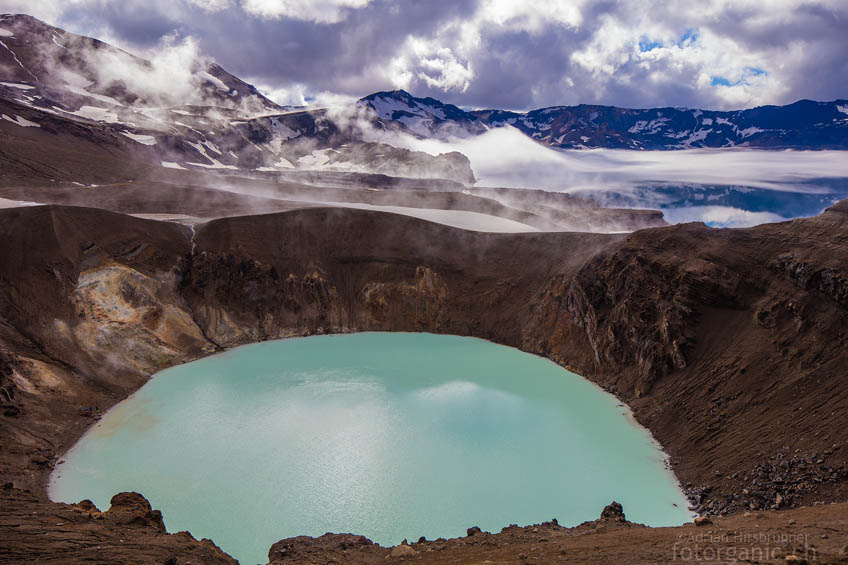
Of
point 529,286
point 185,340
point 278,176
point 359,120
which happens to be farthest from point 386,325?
point 359,120

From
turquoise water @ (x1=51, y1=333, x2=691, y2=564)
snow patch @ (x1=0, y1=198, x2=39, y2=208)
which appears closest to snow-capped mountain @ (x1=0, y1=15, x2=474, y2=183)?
snow patch @ (x1=0, y1=198, x2=39, y2=208)

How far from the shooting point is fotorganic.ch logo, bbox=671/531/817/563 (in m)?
9.16

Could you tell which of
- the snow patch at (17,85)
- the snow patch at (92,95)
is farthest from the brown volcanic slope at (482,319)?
the snow patch at (92,95)

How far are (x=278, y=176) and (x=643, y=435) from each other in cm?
11351

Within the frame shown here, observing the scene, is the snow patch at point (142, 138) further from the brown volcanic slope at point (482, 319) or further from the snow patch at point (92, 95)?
the brown volcanic slope at point (482, 319)

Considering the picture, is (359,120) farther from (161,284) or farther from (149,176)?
(161,284)

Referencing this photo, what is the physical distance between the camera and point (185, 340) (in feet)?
124

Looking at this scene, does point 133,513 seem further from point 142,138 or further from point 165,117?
point 165,117

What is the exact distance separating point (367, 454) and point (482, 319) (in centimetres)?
2222

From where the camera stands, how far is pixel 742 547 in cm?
1020

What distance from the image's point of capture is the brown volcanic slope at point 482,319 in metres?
17.9

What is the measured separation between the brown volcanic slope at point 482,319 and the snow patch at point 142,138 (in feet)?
263

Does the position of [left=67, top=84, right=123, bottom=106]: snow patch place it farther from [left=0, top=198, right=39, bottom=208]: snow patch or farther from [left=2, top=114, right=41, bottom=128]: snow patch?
[left=0, top=198, right=39, bottom=208]: snow patch

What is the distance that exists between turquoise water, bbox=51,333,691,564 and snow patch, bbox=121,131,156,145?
314 ft
